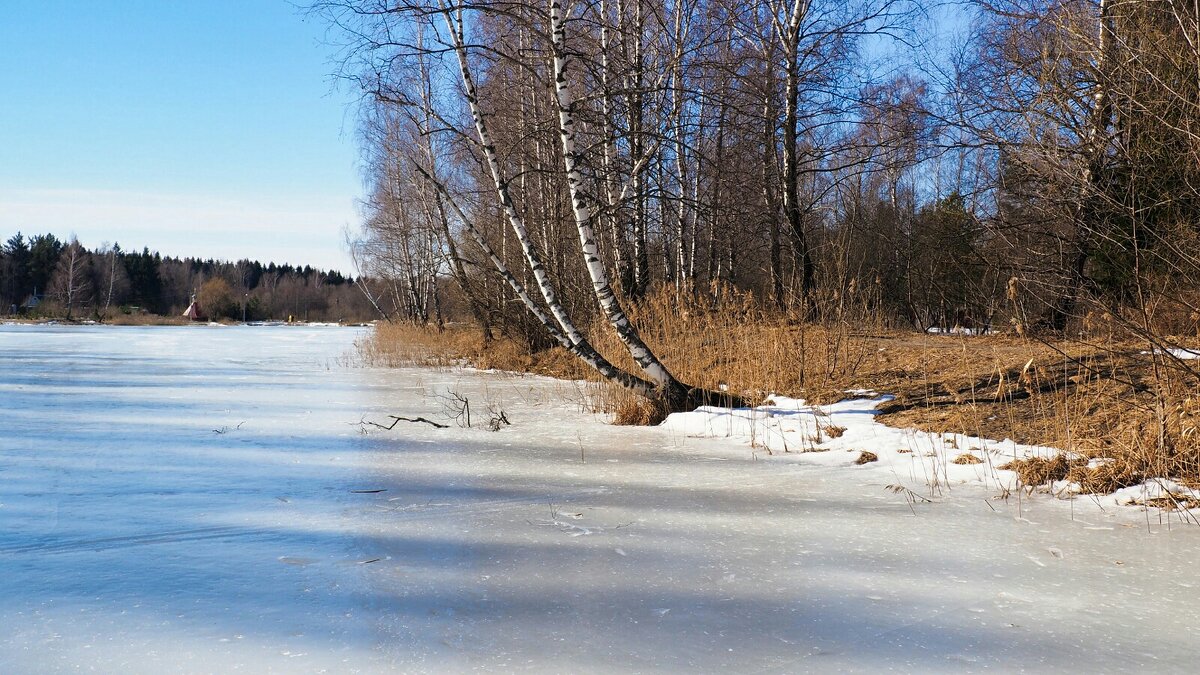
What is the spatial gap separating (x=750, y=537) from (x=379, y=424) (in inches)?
161

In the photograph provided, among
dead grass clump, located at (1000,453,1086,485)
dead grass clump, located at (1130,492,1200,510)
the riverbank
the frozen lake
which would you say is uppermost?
the riverbank

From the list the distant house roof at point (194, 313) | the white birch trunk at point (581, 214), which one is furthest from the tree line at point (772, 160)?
the distant house roof at point (194, 313)

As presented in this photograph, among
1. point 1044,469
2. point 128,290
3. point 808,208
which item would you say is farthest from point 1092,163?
point 128,290

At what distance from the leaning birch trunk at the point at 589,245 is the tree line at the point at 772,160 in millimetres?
19

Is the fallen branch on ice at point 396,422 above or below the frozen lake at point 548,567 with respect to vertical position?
above

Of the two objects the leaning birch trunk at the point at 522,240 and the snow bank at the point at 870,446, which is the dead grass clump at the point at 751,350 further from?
the leaning birch trunk at the point at 522,240

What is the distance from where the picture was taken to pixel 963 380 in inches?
241

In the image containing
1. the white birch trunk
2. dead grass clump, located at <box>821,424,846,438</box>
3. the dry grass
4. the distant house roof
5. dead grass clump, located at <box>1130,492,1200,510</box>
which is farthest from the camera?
the distant house roof

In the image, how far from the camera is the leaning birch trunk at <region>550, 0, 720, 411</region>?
5.94 metres

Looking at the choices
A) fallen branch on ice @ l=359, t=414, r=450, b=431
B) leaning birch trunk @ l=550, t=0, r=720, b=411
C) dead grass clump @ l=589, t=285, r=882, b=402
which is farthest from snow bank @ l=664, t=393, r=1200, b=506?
fallen branch on ice @ l=359, t=414, r=450, b=431

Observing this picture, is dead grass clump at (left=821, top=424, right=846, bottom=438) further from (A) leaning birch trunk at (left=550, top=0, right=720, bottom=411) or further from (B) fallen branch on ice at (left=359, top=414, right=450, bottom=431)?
(B) fallen branch on ice at (left=359, top=414, right=450, bottom=431)

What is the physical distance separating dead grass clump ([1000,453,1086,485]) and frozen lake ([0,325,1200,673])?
9.3 inches

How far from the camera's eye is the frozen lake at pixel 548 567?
217 cm

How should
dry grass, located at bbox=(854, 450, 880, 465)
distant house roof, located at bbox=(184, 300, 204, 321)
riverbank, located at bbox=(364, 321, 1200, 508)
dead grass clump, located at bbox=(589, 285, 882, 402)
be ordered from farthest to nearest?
1. distant house roof, located at bbox=(184, 300, 204, 321)
2. dead grass clump, located at bbox=(589, 285, 882, 402)
3. dry grass, located at bbox=(854, 450, 880, 465)
4. riverbank, located at bbox=(364, 321, 1200, 508)
